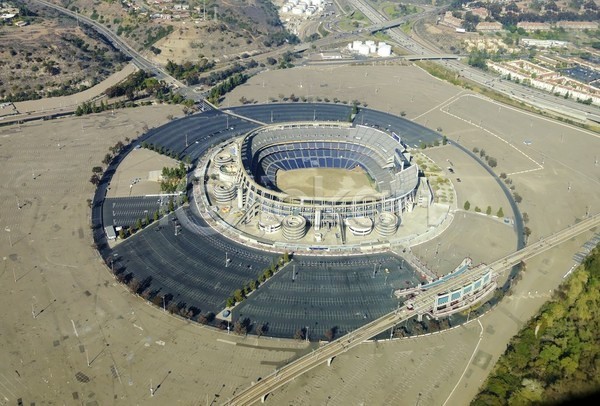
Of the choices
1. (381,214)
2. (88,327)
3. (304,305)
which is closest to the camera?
(88,327)

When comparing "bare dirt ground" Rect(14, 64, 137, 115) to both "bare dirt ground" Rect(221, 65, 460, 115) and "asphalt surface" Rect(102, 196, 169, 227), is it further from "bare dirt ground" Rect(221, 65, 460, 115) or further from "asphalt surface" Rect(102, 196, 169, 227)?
"asphalt surface" Rect(102, 196, 169, 227)

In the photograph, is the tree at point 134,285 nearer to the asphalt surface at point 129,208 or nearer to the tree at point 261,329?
the asphalt surface at point 129,208

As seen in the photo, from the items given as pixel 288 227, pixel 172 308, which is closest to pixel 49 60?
pixel 288 227

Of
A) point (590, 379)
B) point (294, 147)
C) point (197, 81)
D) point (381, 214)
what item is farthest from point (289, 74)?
point (590, 379)

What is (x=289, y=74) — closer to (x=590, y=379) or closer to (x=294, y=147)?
(x=294, y=147)

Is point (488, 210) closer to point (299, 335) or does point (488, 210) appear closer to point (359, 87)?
point (299, 335)
